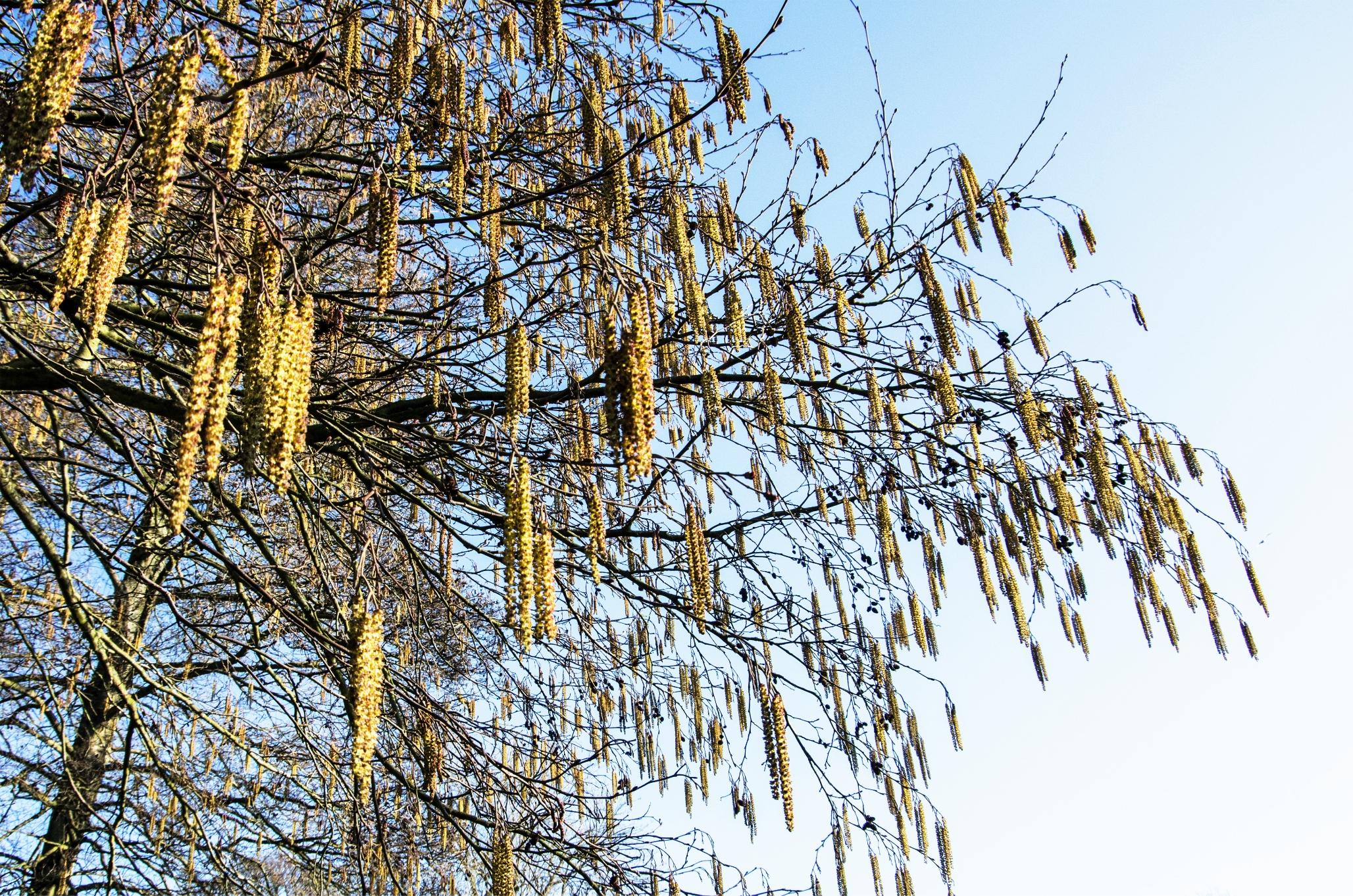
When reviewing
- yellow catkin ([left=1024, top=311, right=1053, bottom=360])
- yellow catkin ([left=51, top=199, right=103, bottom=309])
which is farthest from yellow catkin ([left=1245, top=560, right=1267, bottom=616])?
yellow catkin ([left=51, top=199, right=103, bottom=309])

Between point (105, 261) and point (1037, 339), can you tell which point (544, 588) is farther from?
point (1037, 339)

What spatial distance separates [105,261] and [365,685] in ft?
3.83

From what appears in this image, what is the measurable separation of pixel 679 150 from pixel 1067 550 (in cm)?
259

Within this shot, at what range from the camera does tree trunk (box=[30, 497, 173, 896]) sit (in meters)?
3.79

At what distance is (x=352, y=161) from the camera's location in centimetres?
393

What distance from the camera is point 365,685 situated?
7.38ft

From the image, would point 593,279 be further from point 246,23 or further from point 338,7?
point 246,23

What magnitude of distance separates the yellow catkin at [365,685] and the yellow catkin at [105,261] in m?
0.92

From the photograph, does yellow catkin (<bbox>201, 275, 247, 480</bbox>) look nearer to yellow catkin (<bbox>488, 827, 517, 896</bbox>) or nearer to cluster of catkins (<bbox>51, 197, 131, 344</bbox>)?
cluster of catkins (<bbox>51, 197, 131, 344</bbox>)

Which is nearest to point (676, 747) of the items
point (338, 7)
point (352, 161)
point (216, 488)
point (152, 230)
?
point (216, 488)

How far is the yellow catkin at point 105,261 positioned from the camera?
7.28ft

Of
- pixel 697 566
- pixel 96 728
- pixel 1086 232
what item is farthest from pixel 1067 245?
pixel 96 728

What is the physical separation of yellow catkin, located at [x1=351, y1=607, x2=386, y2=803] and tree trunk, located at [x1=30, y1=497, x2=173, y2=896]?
1342 mm

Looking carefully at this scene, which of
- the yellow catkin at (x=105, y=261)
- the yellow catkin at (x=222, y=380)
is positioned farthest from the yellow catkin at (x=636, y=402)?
the yellow catkin at (x=105, y=261)
